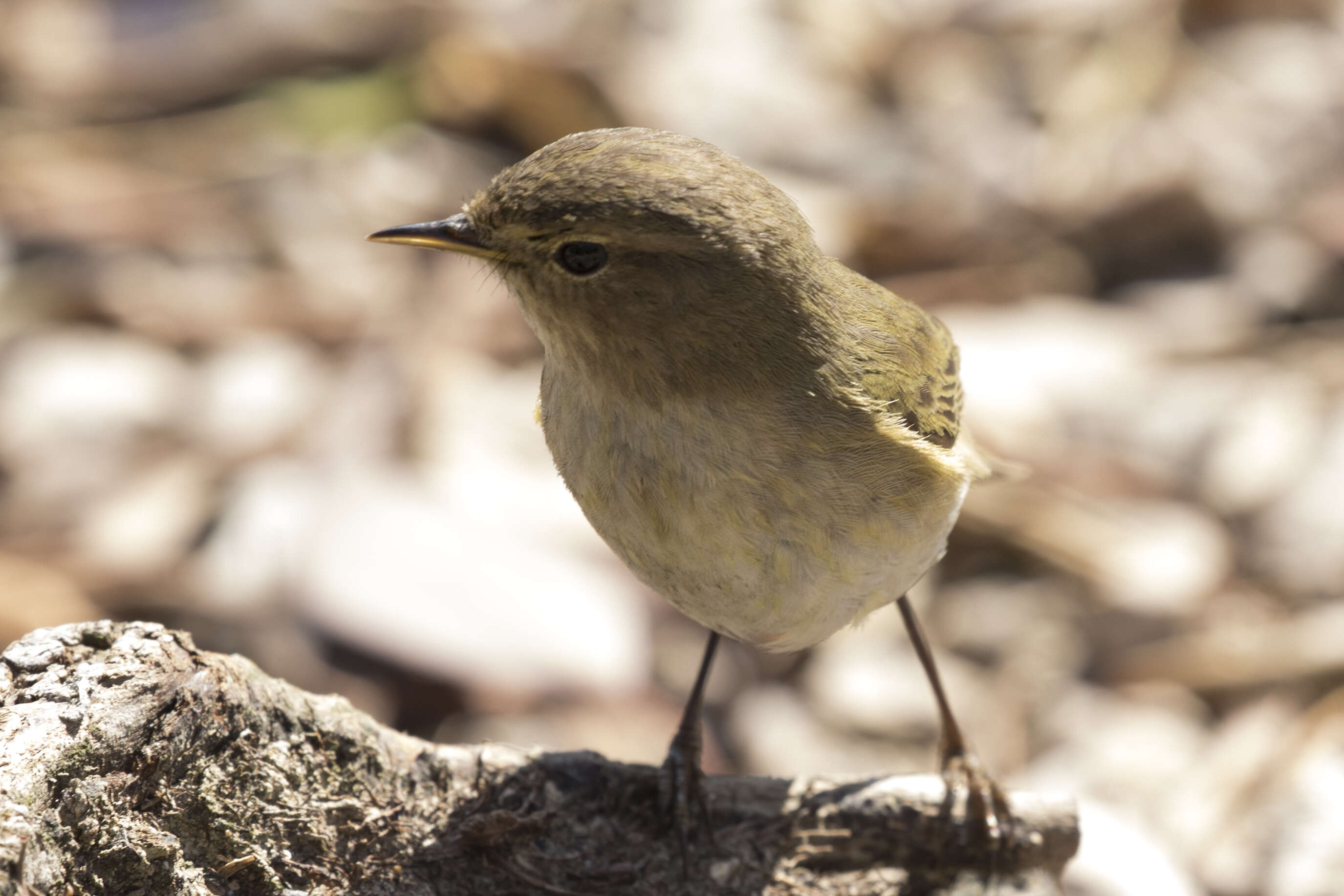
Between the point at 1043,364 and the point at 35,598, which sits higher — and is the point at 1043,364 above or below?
above

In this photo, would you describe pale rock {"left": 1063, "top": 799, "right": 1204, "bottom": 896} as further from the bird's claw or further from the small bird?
the small bird

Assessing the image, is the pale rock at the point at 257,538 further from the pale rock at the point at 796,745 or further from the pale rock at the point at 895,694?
the pale rock at the point at 895,694

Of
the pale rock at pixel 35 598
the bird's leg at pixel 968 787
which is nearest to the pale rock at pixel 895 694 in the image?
the bird's leg at pixel 968 787

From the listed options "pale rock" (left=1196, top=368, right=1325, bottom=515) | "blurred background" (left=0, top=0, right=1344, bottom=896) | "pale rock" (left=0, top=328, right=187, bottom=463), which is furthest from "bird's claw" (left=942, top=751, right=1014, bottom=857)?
"pale rock" (left=0, top=328, right=187, bottom=463)

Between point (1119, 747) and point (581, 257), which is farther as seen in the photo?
point (1119, 747)

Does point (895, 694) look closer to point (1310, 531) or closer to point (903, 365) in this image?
point (1310, 531)

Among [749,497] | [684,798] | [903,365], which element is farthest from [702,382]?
[684,798]

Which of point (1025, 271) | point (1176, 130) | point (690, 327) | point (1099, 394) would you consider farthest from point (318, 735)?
point (1176, 130)
